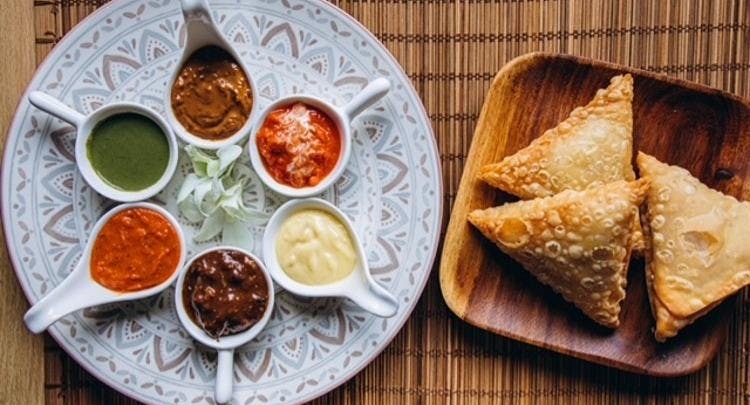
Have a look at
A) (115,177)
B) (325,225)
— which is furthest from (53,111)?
(325,225)

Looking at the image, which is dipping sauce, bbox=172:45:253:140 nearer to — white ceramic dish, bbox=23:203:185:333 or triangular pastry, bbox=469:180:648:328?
white ceramic dish, bbox=23:203:185:333

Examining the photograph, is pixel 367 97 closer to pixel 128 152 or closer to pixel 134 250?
pixel 128 152

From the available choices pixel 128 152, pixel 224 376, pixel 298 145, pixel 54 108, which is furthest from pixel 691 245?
pixel 54 108

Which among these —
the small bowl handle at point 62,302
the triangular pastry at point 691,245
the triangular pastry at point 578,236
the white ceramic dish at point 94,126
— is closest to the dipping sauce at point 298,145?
the white ceramic dish at point 94,126

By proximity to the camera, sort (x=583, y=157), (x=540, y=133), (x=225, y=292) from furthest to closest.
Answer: (x=540, y=133)
(x=583, y=157)
(x=225, y=292)

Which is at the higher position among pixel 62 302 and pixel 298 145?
pixel 298 145

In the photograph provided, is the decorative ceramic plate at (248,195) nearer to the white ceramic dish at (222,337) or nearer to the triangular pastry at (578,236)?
the white ceramic dish at (222,337)

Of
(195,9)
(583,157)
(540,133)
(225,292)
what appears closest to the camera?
(195,9)
